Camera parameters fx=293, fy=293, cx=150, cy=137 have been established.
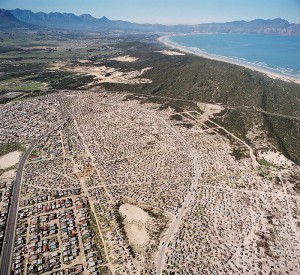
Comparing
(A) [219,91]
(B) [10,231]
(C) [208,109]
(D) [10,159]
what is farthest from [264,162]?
(D) [10,159]

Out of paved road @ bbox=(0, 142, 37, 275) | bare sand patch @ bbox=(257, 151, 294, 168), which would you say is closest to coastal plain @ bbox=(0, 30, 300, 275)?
bare sand patch @ bbox=(257, 151, 294, 168)

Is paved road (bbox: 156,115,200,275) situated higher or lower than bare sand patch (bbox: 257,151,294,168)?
lower

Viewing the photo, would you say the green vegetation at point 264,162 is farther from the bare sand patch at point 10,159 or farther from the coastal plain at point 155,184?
the bare sand patch at point 10,159

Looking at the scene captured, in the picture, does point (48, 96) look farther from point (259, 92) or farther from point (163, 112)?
point (259, 92)

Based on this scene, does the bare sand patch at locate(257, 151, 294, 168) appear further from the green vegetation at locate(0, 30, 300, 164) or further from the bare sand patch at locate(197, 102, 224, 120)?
the bare sand patch at locate(197, 102, 224, 120)

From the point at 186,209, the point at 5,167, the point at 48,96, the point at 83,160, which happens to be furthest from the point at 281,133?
the point at 48,96

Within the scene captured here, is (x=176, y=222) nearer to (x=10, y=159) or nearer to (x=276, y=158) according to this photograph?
(x=276, y=158)

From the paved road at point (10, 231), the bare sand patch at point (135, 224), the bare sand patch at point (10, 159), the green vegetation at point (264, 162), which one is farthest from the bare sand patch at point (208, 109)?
the paved road at point (10, 231)
